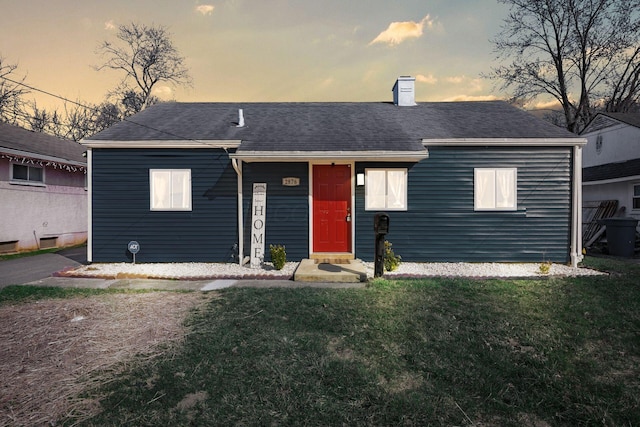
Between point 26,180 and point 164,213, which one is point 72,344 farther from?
point 26,180

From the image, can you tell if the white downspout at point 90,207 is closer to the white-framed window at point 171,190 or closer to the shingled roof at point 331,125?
the shingled roof at point 331,125

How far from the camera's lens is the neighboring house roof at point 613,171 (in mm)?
12473

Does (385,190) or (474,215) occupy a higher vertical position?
(385,190)

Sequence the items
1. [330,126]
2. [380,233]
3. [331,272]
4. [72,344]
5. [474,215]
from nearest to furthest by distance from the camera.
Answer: [72,344], [380,233], [331,272], [474,215], [330,126]

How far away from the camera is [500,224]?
852 centimetres

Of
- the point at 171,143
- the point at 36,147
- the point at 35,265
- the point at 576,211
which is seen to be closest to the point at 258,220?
the point at 171,143

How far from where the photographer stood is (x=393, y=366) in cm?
324

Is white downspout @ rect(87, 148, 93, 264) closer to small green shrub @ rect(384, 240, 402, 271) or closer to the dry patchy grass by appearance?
the dry patchy grass

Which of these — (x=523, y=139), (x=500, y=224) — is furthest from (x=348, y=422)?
(x=523, y=139)

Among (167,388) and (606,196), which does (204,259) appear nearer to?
(167,388)

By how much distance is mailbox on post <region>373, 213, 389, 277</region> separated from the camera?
252 inches

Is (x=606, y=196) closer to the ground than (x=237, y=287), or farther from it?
farther from it

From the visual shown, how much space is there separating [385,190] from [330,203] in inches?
58.1

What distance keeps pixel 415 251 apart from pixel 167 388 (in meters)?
6.87
